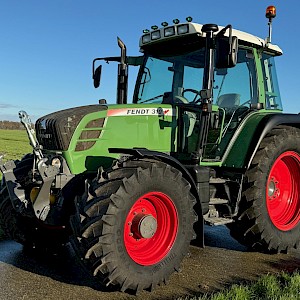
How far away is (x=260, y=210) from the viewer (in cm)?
520

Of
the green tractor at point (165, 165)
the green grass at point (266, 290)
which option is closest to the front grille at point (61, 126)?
the green tractor at point (165, 165)

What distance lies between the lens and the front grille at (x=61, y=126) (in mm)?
4488

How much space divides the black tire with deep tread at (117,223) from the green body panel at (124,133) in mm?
622

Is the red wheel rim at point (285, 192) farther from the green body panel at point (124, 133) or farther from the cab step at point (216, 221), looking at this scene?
the green body panel at point (124, 133)

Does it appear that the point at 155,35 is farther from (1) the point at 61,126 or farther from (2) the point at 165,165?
(2) the point at 165,165

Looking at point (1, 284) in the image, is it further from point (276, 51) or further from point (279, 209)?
point (276, 51)

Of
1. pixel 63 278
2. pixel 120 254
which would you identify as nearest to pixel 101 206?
pixel 120 254

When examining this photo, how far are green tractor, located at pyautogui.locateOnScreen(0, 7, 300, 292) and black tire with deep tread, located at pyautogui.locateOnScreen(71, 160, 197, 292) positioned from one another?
1 centimetres

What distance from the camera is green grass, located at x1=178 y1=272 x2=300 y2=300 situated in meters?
3.69

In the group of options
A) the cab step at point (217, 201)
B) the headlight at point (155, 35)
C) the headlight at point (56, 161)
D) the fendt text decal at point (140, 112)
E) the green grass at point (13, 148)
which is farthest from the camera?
the green grass at point (13, 148)

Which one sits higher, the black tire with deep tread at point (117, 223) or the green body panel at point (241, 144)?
the green body panel at point (241, 144)

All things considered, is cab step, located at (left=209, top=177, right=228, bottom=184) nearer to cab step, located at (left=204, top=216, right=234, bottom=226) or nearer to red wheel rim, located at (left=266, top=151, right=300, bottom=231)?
cab step, located at (left=204, top=216, right=234, bottom=226)

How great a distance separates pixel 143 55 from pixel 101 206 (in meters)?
2.94

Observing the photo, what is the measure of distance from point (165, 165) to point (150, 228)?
64 cm
